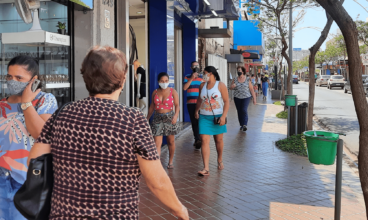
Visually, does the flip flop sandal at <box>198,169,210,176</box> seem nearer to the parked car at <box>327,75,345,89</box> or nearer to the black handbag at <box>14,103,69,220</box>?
the black handbag at <box>14,103,69,220</box>

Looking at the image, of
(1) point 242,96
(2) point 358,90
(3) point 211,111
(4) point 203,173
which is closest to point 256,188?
(4) point 203,173

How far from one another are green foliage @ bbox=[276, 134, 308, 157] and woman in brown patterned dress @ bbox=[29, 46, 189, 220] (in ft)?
23.9

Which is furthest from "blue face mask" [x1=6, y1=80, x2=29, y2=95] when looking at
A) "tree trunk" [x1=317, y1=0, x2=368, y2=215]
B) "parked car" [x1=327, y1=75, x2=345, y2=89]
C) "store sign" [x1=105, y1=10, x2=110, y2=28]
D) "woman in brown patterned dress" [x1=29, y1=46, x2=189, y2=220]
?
"parked car" [x1=327, y1=75, x2=345, y2=89]

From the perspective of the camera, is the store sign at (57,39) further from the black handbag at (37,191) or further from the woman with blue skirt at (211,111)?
the black handbag at (37,191)

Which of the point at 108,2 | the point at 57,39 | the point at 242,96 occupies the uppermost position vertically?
the point at 108,2

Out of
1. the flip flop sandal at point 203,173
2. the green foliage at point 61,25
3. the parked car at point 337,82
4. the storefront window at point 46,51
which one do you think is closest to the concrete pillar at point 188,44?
the flip flop sandal at point 203,173

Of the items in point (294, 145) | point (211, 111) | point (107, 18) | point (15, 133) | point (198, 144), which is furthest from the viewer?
point (294, 145)

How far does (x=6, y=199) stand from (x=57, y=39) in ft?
9.57

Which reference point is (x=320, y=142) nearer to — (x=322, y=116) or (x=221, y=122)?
(x=221, y=122)

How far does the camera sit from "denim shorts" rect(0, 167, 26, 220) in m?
2.96

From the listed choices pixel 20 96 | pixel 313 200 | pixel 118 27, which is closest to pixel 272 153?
pixel 313 200

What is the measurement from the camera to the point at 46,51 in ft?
18.3

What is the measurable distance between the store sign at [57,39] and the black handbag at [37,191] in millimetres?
3287

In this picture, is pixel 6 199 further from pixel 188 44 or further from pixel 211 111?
pixel 188 44
